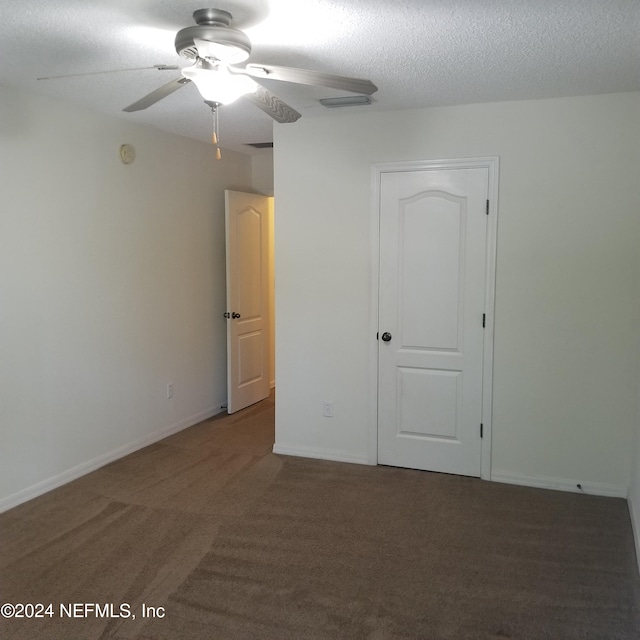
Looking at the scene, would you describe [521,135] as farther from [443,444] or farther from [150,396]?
[150,396]

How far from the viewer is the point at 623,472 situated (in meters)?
3.51

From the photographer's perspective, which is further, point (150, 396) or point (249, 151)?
point (249, 151)

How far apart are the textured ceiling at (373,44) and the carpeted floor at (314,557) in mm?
2357

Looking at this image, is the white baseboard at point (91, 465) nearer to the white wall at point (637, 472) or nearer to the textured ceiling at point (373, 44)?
the textured ceiling at point (373, 44)

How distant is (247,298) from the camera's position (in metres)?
5.50

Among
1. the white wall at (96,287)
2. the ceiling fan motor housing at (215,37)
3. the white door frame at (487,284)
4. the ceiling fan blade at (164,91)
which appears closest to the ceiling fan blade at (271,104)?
the ceiling fan motor housing at (215,37)

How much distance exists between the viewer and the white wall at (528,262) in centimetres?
343

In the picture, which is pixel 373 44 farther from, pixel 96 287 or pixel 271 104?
pixel 96 287

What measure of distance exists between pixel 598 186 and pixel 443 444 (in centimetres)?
184

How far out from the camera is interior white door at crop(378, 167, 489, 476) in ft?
12.2

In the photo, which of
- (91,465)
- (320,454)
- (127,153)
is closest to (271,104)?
(127,153)

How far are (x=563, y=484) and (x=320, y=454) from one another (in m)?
1.59

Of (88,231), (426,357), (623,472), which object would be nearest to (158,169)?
(88,231)

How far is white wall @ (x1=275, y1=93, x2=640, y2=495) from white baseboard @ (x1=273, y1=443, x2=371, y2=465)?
0.02m
